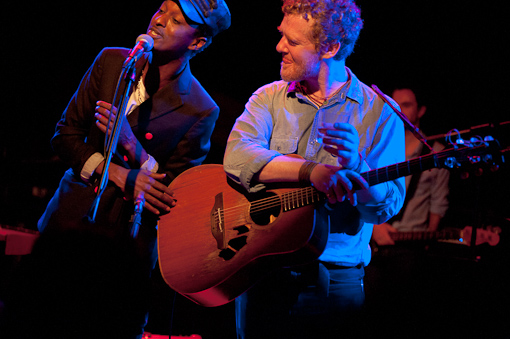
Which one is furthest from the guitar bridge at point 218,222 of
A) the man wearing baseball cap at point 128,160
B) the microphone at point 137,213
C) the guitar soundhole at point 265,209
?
the microphone at point 137,213

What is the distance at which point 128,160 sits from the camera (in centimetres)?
269

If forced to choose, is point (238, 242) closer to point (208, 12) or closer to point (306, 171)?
point (306, 171)

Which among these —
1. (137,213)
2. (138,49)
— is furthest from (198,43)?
(137,213)

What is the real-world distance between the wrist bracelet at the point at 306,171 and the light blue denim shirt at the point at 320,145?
170 mm

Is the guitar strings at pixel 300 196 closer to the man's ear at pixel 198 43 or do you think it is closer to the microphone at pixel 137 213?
the microphone at pixel 137 213

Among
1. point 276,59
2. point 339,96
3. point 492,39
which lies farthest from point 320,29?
point 492,39

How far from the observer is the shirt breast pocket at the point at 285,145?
2225mm

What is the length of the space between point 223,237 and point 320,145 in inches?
28.9

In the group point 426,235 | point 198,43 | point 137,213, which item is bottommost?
point 426,235

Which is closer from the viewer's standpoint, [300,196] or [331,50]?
[300,196]

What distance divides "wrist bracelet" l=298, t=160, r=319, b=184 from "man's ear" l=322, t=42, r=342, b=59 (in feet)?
2.31

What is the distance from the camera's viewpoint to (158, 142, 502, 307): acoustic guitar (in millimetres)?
1853

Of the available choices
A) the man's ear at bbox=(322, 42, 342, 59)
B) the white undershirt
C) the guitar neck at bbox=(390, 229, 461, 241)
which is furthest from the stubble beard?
the guitar neck at bbox=(390, 229, 461, 241)

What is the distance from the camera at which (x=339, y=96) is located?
2.22m
